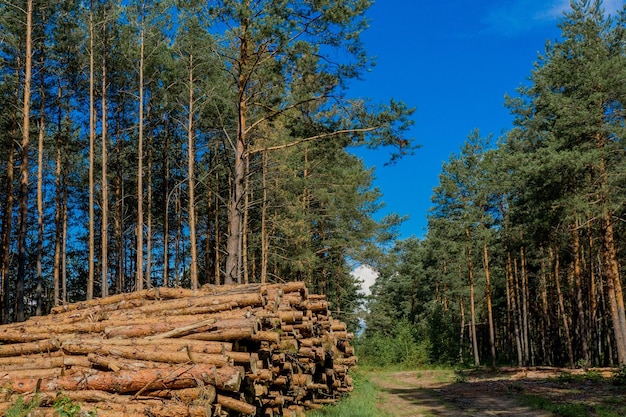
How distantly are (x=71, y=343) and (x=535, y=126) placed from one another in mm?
26316

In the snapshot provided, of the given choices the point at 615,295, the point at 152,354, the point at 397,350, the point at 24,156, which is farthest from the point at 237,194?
the point at 397,350

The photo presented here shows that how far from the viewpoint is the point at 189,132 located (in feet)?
73.1

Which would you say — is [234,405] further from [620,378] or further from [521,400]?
[620,378]

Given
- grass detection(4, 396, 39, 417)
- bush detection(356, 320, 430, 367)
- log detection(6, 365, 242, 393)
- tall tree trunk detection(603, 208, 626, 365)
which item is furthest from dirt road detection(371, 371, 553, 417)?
bush detection(356, 320, 430, 367)

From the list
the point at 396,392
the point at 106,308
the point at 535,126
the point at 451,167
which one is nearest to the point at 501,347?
the point at 451,167

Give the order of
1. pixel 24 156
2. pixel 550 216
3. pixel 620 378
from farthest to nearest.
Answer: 1. pixel 550 216
2. pixel 24 156
3. pixel 620 378

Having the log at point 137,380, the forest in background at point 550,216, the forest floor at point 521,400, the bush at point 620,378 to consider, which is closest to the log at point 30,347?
the log at point 137,380

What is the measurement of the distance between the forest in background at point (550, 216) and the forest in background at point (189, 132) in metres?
6.72

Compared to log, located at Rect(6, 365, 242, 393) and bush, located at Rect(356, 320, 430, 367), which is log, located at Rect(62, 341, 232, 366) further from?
bush, located at Rect(356, 320, 430, 367)

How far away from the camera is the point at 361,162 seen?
3828 cm

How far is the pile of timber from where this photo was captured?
20.7 feet

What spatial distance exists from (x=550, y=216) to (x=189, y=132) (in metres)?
17.6

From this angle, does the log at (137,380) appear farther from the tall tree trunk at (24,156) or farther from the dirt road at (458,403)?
the tall tree trunk at (24,156)

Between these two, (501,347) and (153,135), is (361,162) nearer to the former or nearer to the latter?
(153,135)
